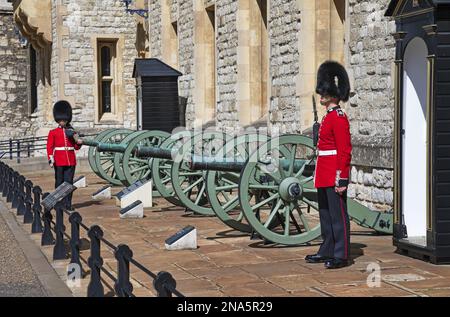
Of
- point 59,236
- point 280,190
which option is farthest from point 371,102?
point 59,236

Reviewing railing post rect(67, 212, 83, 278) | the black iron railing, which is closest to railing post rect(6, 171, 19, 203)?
A: the black iron railing

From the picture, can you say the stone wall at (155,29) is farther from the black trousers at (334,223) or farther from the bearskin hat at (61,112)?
the black trousers at (334,223)

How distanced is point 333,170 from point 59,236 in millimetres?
2519

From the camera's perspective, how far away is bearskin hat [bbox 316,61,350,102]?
7.38 meters

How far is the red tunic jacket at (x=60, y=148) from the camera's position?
11875 millimetres

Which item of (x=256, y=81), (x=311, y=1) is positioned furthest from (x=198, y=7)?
(x=311, y=1)

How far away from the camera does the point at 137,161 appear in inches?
553

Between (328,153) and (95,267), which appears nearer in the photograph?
(95,267)

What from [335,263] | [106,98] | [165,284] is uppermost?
[106,98]

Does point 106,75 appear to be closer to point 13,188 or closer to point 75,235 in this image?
point 13,188

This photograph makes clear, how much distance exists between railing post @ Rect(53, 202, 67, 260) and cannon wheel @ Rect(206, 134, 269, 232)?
1.50 metres

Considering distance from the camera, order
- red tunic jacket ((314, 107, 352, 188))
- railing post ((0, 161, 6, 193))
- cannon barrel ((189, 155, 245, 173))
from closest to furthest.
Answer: red tunic jacket ((314, 107, 352, 188)), cannon barrel ((189, 155, 245, 173)), railing post ((0, 161, 6, 193))

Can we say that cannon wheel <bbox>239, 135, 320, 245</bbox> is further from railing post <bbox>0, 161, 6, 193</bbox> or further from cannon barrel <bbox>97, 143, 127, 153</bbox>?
railing post <bbox>0, 161, 6, 193</bbox>

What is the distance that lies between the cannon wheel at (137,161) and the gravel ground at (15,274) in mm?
3558
